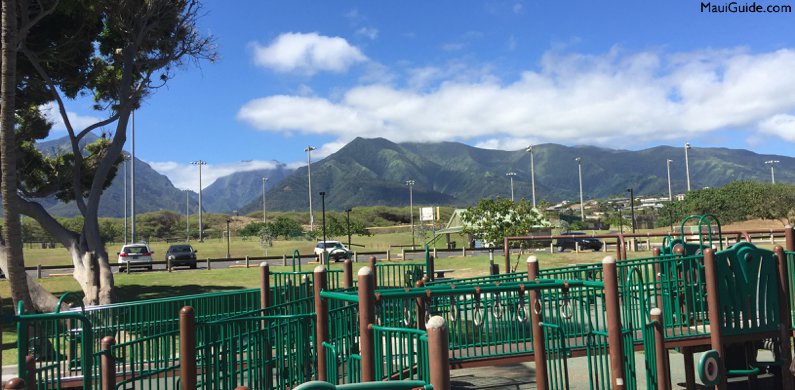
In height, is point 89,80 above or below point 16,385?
above

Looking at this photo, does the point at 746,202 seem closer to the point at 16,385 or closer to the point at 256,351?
the point at 256,351

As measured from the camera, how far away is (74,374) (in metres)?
8.85

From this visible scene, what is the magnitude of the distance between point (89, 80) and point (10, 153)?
32.3 feet

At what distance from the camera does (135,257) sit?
34.6m

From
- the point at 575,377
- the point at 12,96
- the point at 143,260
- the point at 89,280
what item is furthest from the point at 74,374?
the point at 143,260

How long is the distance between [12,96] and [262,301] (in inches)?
260

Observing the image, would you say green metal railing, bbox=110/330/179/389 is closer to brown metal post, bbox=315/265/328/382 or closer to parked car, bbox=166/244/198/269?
brown metal post, bbox=315/265/328/382

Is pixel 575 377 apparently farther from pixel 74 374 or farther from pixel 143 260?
pixel 143 260

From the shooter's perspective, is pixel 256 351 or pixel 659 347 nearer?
pixel 659 347

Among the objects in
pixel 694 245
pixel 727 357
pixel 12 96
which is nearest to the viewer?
pixel 727 357

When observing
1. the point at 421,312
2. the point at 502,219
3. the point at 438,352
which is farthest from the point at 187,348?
the point at 502,219

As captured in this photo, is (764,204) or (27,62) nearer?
(27,62)

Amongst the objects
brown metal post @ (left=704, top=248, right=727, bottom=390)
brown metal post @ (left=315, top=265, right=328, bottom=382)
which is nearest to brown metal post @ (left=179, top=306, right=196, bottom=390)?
brown metal post @ (left=315, top=265, right=328, bottom=382)

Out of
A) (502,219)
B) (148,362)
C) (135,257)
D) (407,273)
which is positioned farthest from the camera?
(135,257)
